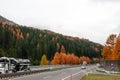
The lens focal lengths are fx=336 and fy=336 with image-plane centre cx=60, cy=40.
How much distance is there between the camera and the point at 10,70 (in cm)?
5350

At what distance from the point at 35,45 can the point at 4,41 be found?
34.9m

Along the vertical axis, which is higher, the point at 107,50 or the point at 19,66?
the point at 107,50

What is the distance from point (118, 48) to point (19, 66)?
111ft

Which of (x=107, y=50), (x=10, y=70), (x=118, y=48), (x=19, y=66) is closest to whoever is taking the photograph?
(x=10, y=70)

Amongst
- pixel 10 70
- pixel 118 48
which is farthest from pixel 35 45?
pixel 10 70

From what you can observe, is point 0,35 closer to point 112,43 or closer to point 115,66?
point 112,43

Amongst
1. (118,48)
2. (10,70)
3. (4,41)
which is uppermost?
(4,41)

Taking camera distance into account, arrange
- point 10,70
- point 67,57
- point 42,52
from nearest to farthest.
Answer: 1. point 10,70
2. point 42,52
3. point 67,57

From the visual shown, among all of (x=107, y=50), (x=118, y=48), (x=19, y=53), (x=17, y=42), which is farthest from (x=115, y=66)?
(x=17, y=42)

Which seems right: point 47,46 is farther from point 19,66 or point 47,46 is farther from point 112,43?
point 19,66

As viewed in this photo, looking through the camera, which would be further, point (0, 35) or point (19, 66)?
point (0, 35)

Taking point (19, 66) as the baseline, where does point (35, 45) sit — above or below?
above

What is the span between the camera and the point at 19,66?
5972cm

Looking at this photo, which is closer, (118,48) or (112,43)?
(118,48)
